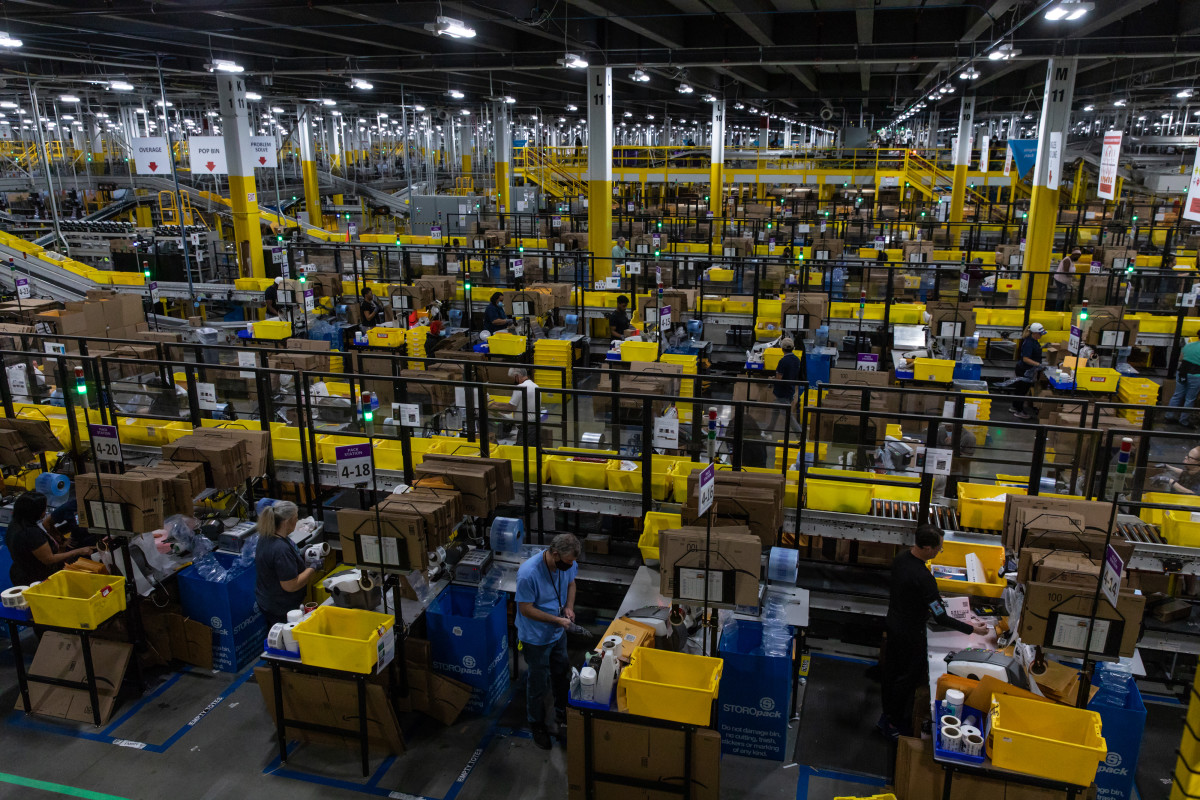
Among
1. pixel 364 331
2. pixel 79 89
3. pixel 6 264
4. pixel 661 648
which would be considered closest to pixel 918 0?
pixel 364 331

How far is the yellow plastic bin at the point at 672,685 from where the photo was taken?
4730mm

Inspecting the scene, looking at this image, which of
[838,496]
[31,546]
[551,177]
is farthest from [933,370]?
[551,177]

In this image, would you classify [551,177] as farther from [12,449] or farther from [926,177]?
[12,449]

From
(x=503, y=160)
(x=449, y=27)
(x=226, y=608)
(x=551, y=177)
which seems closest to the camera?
(x=226, y=608)

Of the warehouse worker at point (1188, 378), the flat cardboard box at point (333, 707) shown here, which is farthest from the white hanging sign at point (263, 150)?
the warehouse worker at point (1188, 378)

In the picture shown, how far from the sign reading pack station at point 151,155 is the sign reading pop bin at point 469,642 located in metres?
16.8

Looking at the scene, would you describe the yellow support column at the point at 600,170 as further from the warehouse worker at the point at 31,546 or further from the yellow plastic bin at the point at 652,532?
the warehouse worker at the point at 31,546

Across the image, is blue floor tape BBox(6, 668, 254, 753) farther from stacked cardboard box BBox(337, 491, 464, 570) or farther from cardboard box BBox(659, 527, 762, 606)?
cardboard box BBox(659, 527, 762, 606)

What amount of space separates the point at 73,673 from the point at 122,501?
131 centimetres

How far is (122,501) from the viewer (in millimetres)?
6195

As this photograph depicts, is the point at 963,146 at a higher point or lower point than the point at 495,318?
higher

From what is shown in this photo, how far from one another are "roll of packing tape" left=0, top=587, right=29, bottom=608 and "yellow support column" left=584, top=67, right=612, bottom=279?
43.0 ft

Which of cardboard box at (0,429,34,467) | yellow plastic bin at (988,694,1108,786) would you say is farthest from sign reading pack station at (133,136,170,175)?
yellow plastic bin at (988,694,1108,786)

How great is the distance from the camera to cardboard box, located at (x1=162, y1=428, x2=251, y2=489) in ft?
22.9
